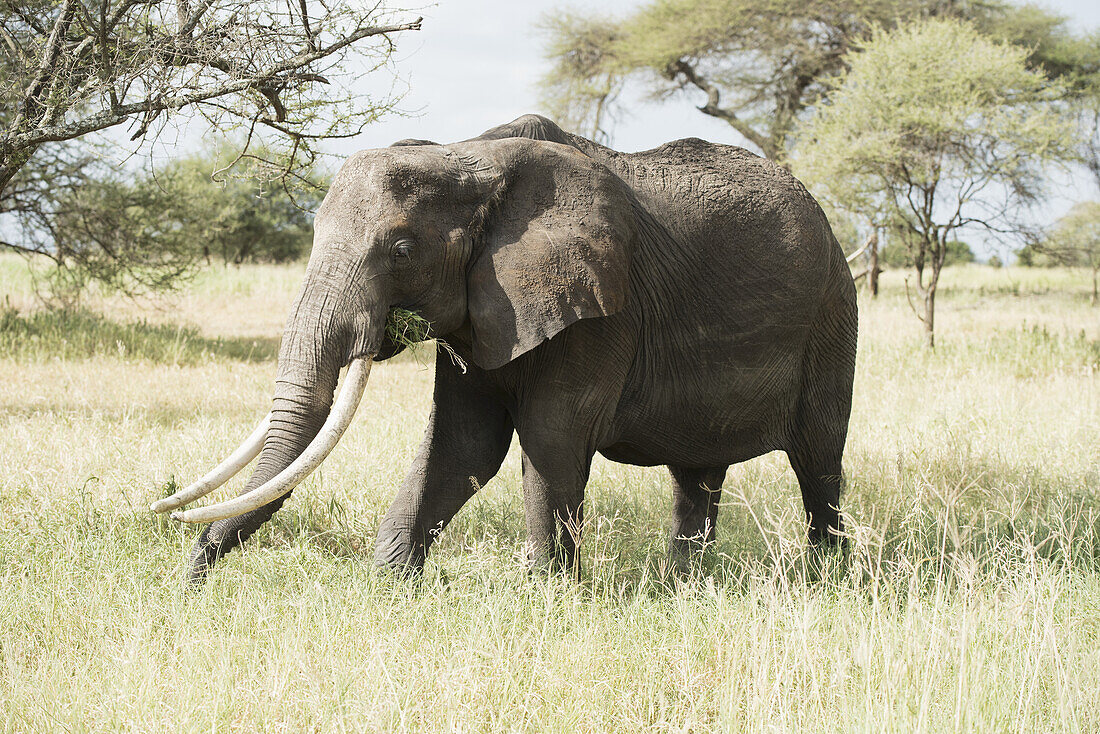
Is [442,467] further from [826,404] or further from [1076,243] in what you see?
[1076,243]

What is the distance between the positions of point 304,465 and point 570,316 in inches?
44.6

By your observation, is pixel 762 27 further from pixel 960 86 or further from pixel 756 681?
pixel 756 681

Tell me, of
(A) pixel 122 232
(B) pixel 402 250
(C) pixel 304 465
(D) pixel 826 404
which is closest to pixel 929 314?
(D) pixel 826 404

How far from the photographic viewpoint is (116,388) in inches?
369

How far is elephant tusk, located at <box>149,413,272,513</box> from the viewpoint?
11.2ft

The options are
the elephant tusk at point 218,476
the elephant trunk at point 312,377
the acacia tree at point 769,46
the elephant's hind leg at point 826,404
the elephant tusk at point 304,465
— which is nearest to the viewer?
the elephant tusk at point 304,465

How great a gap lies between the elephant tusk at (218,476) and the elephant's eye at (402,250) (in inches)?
28.6

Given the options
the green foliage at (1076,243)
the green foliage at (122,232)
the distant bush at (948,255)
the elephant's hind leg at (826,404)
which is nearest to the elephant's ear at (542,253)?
the elephant's hind leg at (826,404)

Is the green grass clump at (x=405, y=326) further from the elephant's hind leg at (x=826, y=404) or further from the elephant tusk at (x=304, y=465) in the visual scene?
the elephant's hind leg at (x=826, y=404)

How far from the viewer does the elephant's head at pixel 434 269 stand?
357cm

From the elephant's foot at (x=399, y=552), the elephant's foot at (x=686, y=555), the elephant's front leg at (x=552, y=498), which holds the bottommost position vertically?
the elephant's foot at (x=686, y=555)

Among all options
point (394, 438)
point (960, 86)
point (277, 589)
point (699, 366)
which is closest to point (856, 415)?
point (394, 438)

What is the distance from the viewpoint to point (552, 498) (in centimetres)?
407

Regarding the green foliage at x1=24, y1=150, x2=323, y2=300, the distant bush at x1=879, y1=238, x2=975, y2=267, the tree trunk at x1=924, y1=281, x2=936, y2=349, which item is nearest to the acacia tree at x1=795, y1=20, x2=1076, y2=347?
the tree trunk at x1=924, y1=281, x2=936, y2=349
